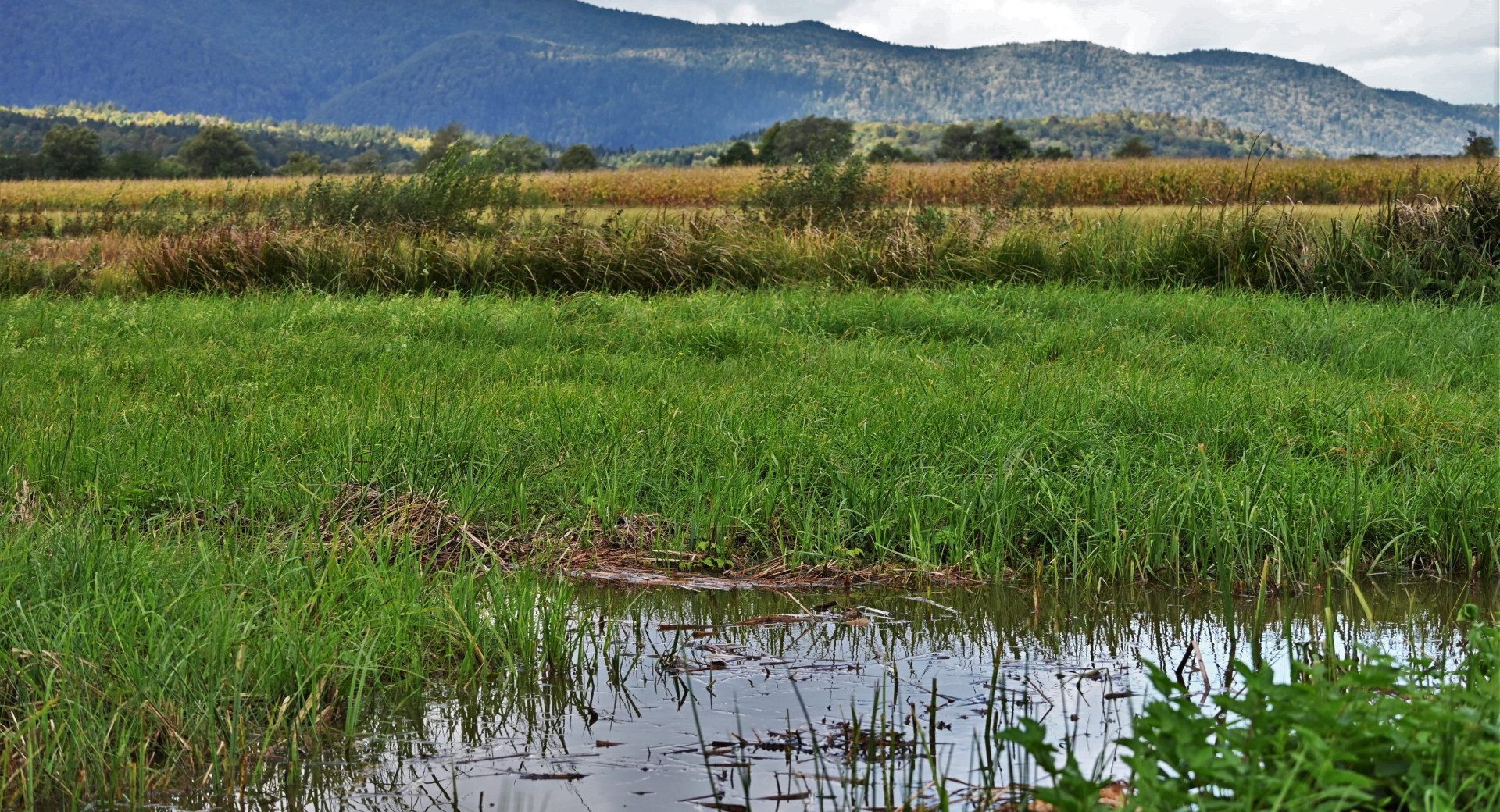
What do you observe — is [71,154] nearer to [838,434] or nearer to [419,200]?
[419,200]

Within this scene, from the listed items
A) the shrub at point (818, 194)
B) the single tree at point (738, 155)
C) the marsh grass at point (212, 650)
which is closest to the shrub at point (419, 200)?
the shrub at point (818, 194)

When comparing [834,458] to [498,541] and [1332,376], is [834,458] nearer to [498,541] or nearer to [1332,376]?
[498,541]

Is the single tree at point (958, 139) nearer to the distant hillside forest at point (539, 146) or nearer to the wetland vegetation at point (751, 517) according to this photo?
the distant hillside forest at point (539, 146)

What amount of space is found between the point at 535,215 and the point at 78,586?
33.2 feet

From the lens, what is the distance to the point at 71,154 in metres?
79.6

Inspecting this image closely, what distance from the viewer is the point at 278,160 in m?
150

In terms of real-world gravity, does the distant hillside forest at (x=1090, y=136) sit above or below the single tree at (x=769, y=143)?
above

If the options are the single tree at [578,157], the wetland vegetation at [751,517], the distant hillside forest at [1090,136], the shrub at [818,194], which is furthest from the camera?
the distant hillside forest at [1090,136]

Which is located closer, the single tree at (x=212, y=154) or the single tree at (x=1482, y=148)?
the single tree at (x=1482, y=148)

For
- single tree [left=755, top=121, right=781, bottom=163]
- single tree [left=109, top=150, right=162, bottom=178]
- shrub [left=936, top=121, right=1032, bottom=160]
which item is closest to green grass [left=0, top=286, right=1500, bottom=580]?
single tree [left=755, top=121, right=781, bottom=163]

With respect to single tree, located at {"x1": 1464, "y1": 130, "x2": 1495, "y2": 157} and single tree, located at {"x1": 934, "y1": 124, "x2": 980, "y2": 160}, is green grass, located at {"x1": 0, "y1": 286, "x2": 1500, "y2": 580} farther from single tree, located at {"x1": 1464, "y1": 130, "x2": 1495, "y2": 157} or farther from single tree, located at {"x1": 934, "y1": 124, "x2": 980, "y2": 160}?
single tree, located at {"x1": 934, "y1": 124, "x2": 980, "y2": 160}

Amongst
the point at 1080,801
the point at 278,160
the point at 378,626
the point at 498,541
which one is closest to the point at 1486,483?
the point at 1080,801

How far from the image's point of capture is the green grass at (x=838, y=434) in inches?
157

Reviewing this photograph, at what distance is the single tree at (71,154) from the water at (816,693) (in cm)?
9269
